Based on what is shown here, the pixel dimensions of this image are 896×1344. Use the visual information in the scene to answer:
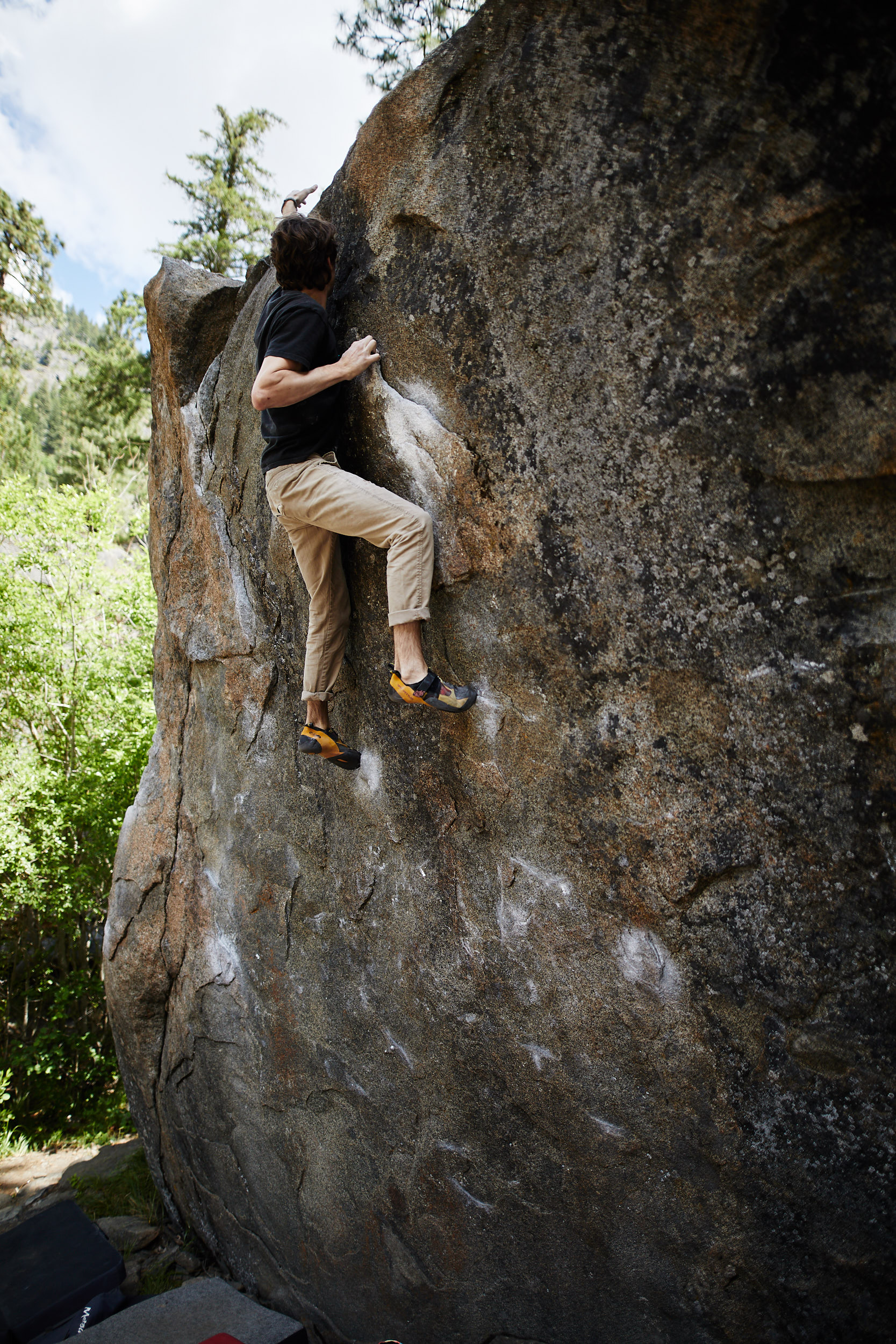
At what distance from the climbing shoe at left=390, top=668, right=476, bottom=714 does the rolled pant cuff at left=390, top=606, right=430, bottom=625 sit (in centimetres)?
20

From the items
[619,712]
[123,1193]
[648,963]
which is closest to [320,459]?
[619,712]

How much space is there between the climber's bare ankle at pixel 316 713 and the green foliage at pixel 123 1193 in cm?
396

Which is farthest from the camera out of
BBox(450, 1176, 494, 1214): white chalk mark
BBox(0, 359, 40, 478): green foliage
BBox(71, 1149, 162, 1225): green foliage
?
BBox(0, 359, 40, 478): green foliage

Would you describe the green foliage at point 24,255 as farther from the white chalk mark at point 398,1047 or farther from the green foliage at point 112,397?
the white chalk mark at point 398,1047

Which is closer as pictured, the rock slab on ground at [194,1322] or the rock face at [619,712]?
the rock face at [619,712]

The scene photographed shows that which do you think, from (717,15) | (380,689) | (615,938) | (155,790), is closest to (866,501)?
(717,15)

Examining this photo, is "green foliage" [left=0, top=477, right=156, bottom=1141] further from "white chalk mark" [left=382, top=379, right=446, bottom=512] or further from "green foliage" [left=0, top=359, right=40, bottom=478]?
"white chalk mark" [left=382, top=379, right=446, bottom=512]

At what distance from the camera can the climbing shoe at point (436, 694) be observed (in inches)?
114

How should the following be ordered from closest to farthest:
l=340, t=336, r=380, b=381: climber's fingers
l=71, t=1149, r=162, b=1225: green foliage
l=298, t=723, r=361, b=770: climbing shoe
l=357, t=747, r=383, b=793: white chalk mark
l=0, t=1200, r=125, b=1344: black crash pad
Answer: l=340, t=336, r=380, b=381: climber's fingers
l=298, t=723, r=361, b=770: climbing shoe
l=357, t=747, r=383, b=793: white chalk mark
l=0, t=1200, r=125, b=1344: black crash pad
l=71, t=1149, r=162, b=1225: green foliage

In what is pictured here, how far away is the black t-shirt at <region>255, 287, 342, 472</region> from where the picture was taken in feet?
9.66

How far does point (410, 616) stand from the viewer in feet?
9.62

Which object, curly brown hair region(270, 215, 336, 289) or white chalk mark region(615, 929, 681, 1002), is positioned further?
curly brown hair region(270, 215, 336, 289)

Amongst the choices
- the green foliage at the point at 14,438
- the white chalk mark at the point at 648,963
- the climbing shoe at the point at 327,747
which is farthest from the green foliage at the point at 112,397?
the white chalk mark at the point at 648,963

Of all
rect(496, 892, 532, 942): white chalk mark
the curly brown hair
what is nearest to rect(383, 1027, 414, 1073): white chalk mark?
rect(496, 892, 532, 942): white chalk mark
